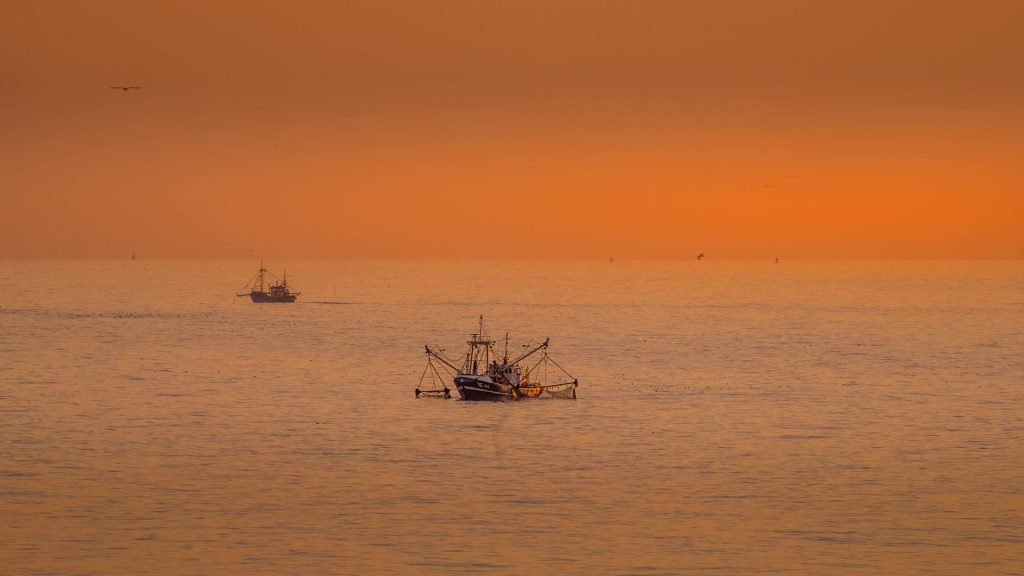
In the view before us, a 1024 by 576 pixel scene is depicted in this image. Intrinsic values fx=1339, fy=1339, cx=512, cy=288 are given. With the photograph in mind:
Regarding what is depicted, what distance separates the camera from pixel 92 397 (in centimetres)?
10988

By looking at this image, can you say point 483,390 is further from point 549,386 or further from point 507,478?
point 507,478

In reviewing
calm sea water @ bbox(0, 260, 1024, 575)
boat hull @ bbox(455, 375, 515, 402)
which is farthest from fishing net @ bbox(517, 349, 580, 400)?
calm sea water @ bbox(0, 260, 1024, 575)

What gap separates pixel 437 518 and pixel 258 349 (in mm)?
119620

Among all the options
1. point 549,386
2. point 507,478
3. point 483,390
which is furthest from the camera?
point 549,386

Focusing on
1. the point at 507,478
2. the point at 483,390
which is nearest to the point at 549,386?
the point at 483,390

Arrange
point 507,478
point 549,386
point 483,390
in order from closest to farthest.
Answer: point 507,478 → point 483,390 → point 549,386

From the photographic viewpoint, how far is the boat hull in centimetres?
10856

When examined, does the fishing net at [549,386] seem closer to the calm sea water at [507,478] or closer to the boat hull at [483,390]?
the boat hull at [483,390]

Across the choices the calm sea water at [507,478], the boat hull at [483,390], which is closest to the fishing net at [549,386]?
the boat hull at [483,390]

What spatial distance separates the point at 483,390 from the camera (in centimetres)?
10862

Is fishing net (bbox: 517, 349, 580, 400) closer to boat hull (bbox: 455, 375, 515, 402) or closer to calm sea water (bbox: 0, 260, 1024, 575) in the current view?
boat hull (bbox: 455, 375, 515, 402)

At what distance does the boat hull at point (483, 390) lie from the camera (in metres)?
109

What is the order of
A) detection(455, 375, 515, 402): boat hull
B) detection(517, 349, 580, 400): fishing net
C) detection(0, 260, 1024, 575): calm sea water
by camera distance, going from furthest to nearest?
detection(517, 349, 580, 400): fishing net → detection(455, 375, 515, 402): boat hull → detection(0, 260, 1024, 575): calm sea water

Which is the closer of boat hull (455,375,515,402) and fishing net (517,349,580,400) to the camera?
boat hull (455,375,515,402)
